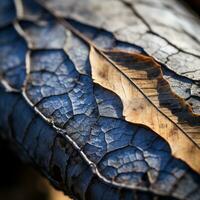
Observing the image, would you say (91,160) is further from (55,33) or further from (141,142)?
(55,33)

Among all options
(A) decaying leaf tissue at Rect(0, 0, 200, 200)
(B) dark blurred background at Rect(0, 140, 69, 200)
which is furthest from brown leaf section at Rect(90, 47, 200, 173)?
(B) dark blurred background at Rect(0, 140, 69, 200)

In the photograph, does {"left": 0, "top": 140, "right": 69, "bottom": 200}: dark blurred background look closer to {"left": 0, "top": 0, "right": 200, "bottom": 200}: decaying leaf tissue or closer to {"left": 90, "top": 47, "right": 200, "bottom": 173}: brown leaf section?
{"left": 0, "top": 0, "right": 200, "bottom": 200}: decaying leaf tissue

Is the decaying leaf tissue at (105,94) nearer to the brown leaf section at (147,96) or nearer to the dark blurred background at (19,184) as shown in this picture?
the brown leaf section at (147,96)

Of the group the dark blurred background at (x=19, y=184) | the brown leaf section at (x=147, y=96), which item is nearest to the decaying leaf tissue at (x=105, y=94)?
the brown leaf section at (x=147, y=96)

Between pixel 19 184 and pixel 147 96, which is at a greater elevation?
pixel 147 96

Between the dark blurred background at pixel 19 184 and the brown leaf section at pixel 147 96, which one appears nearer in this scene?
the brown leaf section at pixel 147 96

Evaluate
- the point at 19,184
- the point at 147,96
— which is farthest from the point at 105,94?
the point at 19,184

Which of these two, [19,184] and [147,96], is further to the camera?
[19,184]

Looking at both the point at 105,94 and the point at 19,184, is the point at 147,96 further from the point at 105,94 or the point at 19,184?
the point at 19,184
